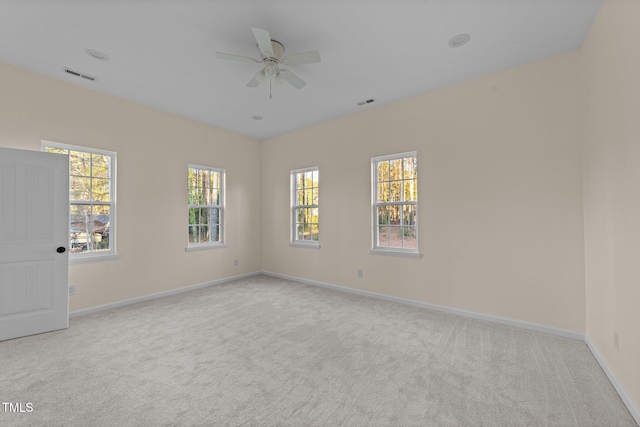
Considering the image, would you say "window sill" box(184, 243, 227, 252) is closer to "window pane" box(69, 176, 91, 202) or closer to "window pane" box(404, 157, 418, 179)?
"window pane" box(69, 176, 91, 202)

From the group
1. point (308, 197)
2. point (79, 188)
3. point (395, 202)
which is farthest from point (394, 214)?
point (79, 188)

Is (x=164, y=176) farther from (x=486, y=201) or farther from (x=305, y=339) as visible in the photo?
(x=486, y=201)

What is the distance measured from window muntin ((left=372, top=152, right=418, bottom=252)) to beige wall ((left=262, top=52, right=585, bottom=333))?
0.15m

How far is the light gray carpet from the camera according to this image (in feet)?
5.94

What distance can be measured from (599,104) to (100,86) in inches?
217

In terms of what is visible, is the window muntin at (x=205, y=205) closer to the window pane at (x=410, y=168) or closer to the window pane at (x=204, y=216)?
the window pane at (x=204, y=216)

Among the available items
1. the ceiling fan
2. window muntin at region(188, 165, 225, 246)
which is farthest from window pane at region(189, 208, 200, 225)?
A: the ceiling fan

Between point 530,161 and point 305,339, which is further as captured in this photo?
point 530,161

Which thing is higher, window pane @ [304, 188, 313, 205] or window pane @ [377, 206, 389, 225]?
window pane @ [304, 188, 313, 205]

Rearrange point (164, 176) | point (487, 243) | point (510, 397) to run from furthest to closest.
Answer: point (164, 176) < point (487, 243) < point (510, 397)

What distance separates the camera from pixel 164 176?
4.59 m

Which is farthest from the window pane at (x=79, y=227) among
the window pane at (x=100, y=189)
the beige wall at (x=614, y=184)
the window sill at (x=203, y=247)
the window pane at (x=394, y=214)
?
the beige wall at (x=614, y=184)

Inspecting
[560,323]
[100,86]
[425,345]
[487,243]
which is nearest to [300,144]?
[100,86]

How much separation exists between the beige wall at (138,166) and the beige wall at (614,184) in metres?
5.28
